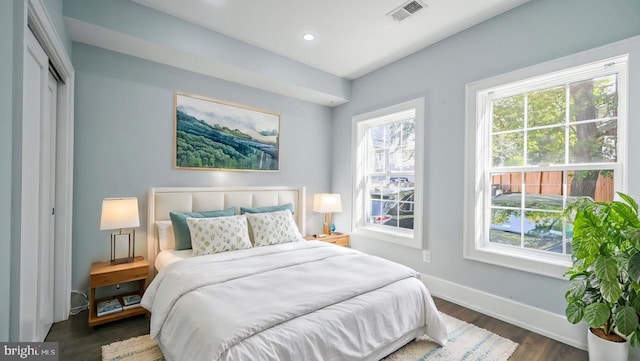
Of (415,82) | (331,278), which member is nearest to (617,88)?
(415,82)

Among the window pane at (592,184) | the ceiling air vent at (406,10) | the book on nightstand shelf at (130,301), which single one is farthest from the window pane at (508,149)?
the book on nightstand shelf at (130,301)

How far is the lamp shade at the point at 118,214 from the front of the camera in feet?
7.78

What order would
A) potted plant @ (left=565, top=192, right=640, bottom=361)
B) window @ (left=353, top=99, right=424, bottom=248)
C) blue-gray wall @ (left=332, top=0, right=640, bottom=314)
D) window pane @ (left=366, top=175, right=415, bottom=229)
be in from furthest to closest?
window pane @ (left=366, top=175, right=415, bottom=229) → window @ (left=353, top=99, right=424, bottom=248) → blue-gray wall @ (left=332, top=0, right=640, bottom=314) → potted plant @ (left=565, top=192, right=640, bottom=361)

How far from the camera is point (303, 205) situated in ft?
12.8

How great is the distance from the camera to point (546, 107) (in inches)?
94.6

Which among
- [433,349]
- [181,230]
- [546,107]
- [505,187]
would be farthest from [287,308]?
[546,107]

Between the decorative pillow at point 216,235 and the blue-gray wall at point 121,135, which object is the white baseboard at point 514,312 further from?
the blue-gray wall at point 121,135

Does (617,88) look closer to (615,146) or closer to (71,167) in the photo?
(615,146)

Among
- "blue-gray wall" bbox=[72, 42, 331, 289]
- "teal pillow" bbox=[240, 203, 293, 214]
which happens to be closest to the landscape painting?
"blue-gray wall" bbox=[72, 42, 331, 289]

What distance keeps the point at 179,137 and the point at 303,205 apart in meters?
1.78

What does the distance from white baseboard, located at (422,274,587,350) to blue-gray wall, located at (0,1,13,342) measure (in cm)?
325

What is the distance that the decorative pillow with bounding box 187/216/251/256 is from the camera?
8.50 ft

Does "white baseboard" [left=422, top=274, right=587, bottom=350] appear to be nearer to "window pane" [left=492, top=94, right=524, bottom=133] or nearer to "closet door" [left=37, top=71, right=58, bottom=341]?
"window pane" [left=492, top=94, right=524, bottom=133]

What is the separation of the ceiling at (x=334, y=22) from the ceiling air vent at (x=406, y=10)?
35mm
